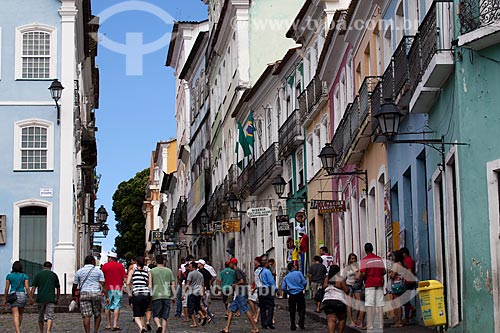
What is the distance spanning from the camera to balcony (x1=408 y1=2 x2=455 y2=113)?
620 inches

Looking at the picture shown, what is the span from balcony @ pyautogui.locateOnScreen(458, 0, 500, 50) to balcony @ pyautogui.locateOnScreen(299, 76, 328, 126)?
16.1 m

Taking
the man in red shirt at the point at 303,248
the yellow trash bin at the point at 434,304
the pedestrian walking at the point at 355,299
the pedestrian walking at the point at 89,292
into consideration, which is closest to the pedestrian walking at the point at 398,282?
the pedestrian walking at the point at 355,299

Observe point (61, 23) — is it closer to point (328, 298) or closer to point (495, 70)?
point (328, 298)

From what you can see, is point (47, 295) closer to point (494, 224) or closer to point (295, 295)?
point (295, 295)

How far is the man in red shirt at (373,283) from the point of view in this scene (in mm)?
18859

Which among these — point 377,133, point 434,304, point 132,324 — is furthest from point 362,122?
point 434,304

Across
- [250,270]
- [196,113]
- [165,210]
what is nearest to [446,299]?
[250,270]

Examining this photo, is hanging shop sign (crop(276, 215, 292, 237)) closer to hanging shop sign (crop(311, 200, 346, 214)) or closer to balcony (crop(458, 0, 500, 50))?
hanging shop sign (crop(311, 200, 346, 214))

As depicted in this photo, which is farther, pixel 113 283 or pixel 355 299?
pixel 113 283

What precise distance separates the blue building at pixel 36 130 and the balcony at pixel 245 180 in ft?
27.8

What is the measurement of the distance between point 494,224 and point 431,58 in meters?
2.89

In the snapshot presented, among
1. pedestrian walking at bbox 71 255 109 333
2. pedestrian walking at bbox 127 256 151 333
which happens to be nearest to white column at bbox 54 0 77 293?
pedestrian walking at bbox 71 255 109 333

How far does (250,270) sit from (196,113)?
750 inches

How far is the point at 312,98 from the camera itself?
32.7 meters
